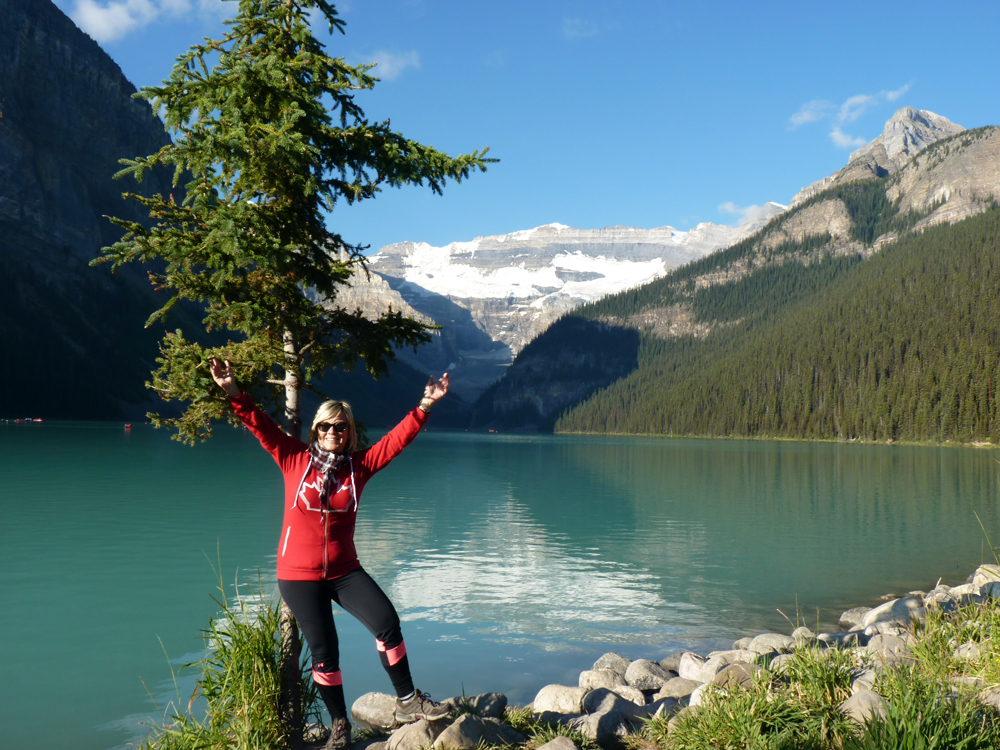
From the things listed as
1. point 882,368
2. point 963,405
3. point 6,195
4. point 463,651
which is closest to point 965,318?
point 882,368

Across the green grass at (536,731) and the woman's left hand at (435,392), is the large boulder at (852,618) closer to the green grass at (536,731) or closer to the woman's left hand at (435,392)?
the green grass at (536,731)

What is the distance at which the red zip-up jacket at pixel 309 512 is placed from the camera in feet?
18.2

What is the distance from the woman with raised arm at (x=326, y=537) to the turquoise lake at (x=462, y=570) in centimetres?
483

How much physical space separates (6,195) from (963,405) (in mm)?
215384

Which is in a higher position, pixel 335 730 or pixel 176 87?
pixel 176 87

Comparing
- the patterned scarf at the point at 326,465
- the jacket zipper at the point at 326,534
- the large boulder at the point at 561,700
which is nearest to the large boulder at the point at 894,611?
the large boulder at the point at 561,700

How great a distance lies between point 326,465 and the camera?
5648mm

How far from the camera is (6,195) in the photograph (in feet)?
579

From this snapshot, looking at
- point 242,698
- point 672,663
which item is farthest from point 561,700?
point 242,698

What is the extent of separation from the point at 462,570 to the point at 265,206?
15.0 m

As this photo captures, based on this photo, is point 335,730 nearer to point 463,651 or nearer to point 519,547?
point 463,651

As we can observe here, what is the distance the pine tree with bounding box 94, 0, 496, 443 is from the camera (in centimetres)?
665

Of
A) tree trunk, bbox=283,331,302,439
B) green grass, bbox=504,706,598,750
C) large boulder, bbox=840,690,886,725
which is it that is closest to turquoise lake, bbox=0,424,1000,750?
green grass, bbox=504,706,598,750

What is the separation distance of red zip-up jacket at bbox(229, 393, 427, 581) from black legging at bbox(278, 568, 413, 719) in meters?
0.11
